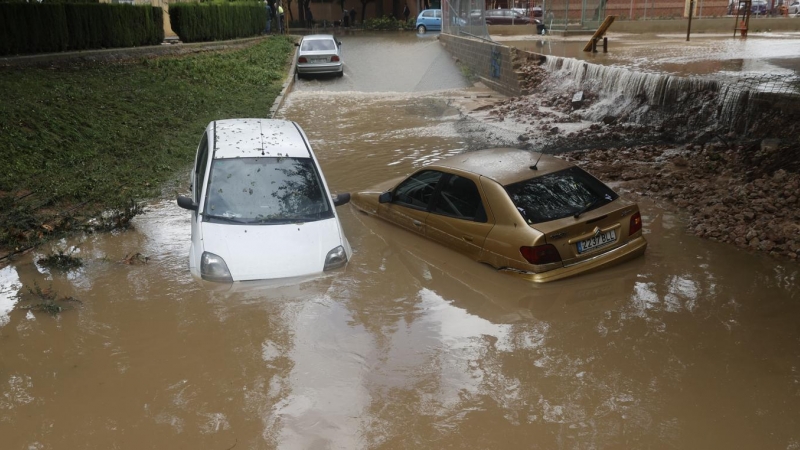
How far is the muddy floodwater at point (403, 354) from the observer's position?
491 centimetres

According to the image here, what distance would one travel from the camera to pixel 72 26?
61.6 ft

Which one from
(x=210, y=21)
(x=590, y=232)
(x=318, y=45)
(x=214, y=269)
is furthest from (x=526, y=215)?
(x=210, y=21)

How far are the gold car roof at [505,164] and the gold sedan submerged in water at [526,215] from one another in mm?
11

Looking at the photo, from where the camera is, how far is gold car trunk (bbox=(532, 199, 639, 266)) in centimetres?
690

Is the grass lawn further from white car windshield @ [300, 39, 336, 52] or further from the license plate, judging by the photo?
the license plate

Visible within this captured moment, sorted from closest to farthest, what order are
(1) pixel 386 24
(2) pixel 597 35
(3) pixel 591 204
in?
1. (3) pixel 591 204
2. (2) pixel 597 35
3. (1) pixel 386 24

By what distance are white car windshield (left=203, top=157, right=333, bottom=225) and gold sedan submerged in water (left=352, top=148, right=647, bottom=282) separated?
1346 mm

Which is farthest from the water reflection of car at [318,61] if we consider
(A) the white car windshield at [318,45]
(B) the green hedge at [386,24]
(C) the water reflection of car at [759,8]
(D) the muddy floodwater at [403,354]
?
(B) the green hedge at [386,24]

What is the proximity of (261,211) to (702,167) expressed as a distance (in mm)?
7386

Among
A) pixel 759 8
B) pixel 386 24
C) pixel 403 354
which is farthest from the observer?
pixel 386 24

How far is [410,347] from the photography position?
6.14m

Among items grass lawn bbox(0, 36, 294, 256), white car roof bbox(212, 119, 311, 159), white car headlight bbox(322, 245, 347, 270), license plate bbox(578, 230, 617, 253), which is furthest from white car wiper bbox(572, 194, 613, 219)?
grass lawn bbox(0, 36, 294, 256)

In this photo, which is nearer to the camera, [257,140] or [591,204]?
[591,204]

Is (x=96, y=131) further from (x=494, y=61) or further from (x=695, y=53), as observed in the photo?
(x=695, y=53)
